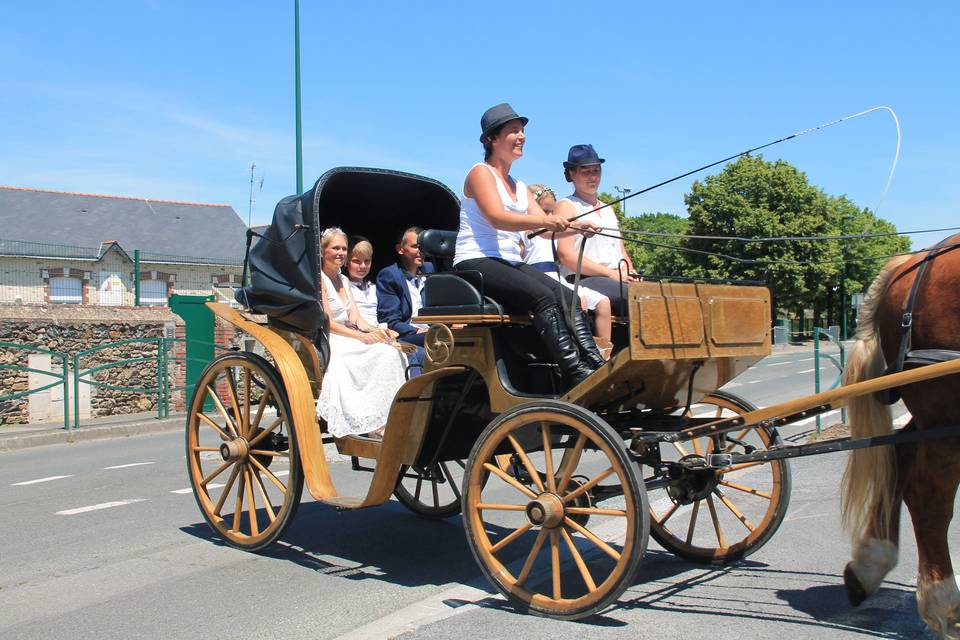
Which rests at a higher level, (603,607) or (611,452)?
(611,452)

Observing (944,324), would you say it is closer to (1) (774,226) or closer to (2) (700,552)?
(2) (700,552)

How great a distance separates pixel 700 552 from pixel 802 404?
1588 mm

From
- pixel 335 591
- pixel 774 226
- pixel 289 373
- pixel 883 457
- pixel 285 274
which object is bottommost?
pixel 335 591

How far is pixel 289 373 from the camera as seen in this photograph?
6.02 m

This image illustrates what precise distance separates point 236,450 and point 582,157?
3.00m

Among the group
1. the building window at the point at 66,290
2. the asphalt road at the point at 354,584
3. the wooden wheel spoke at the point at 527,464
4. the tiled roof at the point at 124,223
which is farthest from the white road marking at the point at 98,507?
the tiled roof at the point at 124,223

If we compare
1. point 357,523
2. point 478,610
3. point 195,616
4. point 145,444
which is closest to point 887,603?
point 478,610

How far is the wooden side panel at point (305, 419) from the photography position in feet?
19.0

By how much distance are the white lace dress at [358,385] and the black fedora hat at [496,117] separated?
159 cm

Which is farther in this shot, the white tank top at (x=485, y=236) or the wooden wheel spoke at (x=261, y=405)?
the wooden wheel spoke at (x=261, y=405)

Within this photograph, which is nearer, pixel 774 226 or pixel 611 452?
pixel 611 452

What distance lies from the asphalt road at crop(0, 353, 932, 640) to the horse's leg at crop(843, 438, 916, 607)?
13cm

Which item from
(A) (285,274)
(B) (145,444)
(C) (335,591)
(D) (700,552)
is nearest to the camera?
(C) (335,591)

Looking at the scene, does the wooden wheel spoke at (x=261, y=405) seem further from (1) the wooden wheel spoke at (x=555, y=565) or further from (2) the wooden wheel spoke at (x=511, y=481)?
(1) the wooden wheel spoke at (x=555, y=565)
